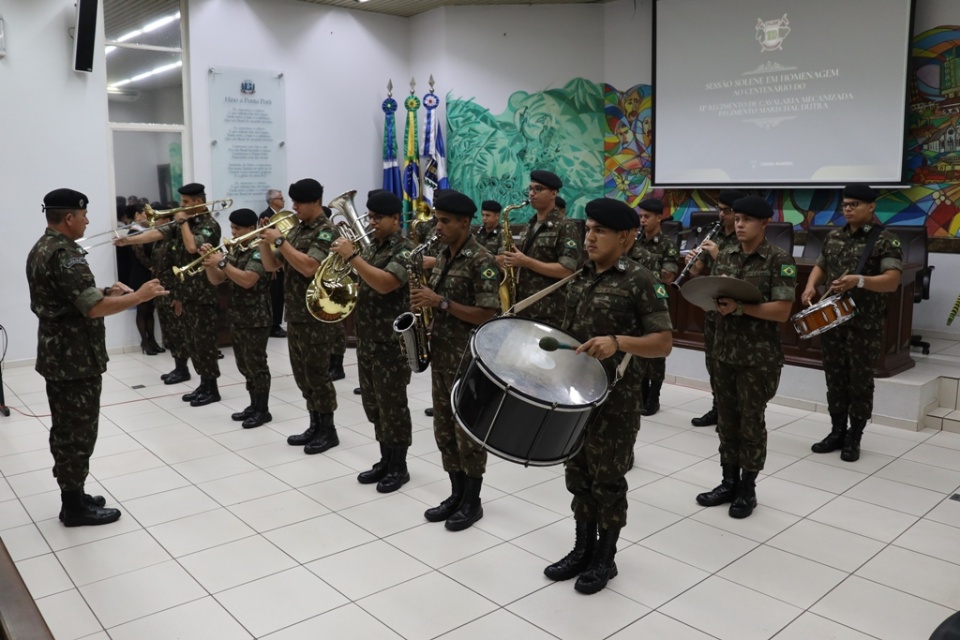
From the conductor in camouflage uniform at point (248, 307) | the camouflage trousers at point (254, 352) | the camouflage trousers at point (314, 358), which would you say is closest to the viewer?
the camouflage trousers at point (314, 358)

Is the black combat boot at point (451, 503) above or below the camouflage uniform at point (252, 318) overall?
below

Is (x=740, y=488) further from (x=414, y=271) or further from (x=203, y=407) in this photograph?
(x=203, y=407)

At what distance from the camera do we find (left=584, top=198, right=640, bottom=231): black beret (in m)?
3.04

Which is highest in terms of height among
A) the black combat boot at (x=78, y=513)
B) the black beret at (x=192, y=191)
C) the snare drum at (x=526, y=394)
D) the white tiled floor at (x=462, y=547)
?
the black beret at (x=192, y=191)

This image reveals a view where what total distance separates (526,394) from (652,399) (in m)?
3.60

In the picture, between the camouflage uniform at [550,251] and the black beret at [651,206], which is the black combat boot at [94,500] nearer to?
the camouflage uniform at [550,251]

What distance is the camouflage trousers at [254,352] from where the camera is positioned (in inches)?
226

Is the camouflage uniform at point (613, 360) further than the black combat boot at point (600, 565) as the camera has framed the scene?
No

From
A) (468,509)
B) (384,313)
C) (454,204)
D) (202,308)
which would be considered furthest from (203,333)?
(454,204)

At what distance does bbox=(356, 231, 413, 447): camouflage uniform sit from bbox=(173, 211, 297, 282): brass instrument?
1.15 m

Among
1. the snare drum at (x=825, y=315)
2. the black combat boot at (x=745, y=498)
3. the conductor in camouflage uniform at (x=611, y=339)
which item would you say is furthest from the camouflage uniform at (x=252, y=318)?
the snare drum at (x=825, y=315)

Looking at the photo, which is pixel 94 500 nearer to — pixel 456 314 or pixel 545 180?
pixel 456 314

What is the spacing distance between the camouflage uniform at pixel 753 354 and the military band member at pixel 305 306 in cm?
241

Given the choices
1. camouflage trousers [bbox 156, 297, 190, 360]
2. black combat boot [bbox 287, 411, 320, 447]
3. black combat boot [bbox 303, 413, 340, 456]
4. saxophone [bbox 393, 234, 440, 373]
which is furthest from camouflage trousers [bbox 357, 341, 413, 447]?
camouflage trousers [bbox 156, 297, 190, 360]
